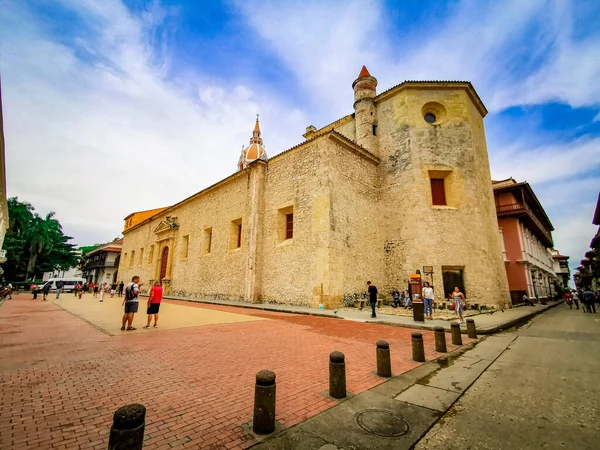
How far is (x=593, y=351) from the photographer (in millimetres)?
5965

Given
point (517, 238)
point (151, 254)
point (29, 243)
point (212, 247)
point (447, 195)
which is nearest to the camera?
point (447, 195)

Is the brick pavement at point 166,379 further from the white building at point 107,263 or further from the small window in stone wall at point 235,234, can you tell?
the white building at point 107,263

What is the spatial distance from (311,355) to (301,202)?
1105 centimetres

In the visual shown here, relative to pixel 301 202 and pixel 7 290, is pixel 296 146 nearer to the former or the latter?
pixel 301 202

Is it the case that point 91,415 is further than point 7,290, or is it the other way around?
point 7,290

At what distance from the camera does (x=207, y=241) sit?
899 inches

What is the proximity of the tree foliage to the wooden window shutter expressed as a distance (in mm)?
46461

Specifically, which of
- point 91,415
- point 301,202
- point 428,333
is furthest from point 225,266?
point 91,415

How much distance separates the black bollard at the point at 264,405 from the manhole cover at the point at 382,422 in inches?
35.8

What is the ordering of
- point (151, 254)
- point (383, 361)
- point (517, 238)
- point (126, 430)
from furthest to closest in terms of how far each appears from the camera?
1. point (151, 254)
2. point (517, 238)
3. point (383, 361)
4. point (126, 430)

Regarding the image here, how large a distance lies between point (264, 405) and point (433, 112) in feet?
67.4

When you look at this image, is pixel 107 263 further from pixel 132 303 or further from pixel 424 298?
pixel 424 298

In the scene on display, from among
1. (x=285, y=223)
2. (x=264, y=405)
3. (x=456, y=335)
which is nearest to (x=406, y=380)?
(x=264, y=405)

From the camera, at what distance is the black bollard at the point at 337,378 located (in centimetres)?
328
